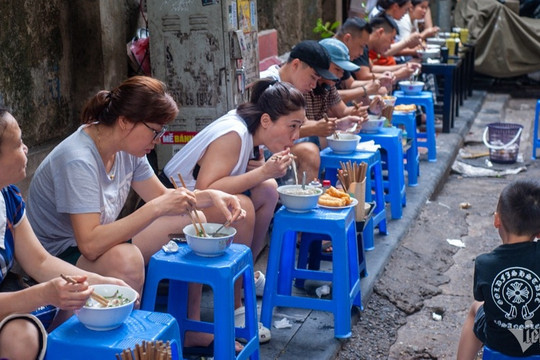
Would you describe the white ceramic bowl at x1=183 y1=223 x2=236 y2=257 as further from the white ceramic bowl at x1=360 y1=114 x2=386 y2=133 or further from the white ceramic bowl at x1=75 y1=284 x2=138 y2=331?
the white ceramic bowl at x1=360 y1=114 x2=386 y2=133

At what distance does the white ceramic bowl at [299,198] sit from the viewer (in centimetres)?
431

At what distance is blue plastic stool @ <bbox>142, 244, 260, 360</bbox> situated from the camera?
3.40m

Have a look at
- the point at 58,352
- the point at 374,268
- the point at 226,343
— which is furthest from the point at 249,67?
the point at 58,352

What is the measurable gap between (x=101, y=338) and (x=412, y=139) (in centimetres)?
522

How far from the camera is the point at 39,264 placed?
10.6ft

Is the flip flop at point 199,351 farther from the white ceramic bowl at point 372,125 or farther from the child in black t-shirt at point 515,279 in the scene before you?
the white ceramic bowl at point 372,125

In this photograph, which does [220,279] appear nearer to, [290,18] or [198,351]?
[198,351]

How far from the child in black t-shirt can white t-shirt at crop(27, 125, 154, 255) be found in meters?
1.76

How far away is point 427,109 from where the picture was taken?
8.36m

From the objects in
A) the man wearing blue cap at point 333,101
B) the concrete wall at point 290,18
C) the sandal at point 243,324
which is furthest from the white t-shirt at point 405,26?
the sandal at point 243,324

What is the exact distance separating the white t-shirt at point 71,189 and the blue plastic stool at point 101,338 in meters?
0.72

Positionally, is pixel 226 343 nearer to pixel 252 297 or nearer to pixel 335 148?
pixel 252 297

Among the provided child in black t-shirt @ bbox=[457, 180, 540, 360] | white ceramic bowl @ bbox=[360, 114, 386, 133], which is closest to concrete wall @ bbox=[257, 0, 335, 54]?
white ceramic bowl @ bbox=[360, 114, 386, 133]

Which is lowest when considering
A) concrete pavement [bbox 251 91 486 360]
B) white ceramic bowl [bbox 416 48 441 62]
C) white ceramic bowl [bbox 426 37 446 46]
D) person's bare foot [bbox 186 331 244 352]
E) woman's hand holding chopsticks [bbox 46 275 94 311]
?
concrete pavement [bbox 251 91 486 360]
